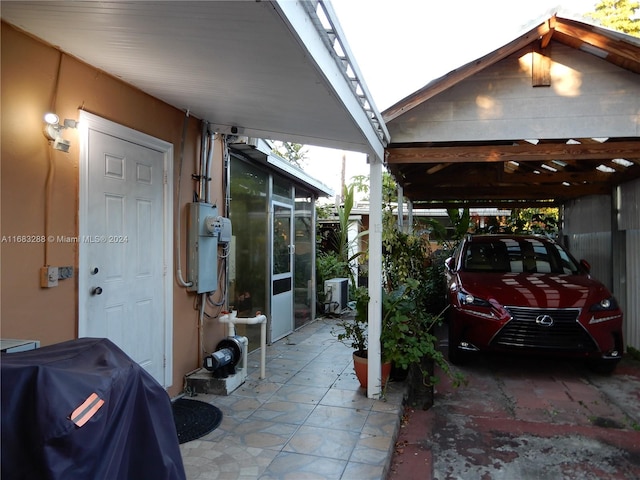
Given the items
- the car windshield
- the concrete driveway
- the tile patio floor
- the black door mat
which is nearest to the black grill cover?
the tile patio floor

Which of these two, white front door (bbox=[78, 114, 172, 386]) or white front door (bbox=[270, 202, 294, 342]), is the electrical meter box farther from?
white front door (bbox=[270, 202, 294, 342])

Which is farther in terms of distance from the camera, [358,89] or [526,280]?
[526,280]

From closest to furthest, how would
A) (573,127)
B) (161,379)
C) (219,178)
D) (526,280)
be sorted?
1. (161,379)
2. (573,127)
3. (219,178)
4. (526,280)

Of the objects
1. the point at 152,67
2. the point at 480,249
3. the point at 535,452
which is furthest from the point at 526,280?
the point at 152,67

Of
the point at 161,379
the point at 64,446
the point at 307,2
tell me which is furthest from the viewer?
the point at 161,379

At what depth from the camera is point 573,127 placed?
14.8ft

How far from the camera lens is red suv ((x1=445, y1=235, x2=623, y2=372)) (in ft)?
15.8

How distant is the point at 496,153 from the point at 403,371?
99.0 inches

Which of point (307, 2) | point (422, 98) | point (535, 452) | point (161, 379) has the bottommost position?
point (535, 452)

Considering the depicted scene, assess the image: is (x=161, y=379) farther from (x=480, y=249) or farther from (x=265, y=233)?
(x=480, y=249)

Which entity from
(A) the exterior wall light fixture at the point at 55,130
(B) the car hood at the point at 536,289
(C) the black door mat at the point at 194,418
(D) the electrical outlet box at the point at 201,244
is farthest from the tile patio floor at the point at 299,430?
(A) the exterior wall light fixture at the point at 55,130

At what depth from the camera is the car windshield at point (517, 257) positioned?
595cm

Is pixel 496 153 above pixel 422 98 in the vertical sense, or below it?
below

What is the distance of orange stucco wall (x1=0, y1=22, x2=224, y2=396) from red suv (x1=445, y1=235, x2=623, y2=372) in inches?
159
